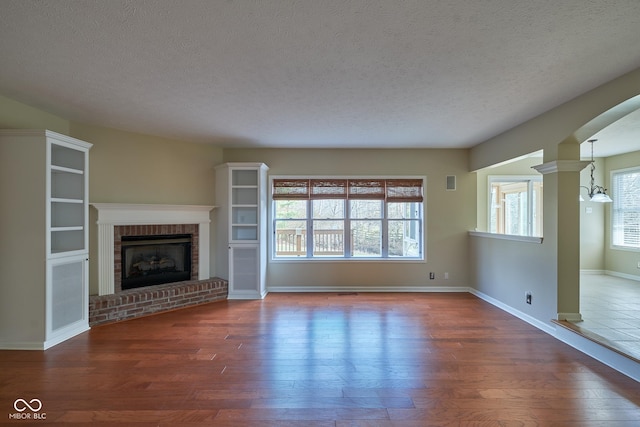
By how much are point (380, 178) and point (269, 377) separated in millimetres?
3877

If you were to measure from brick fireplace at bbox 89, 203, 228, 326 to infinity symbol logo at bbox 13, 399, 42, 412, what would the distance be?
5.34 feet

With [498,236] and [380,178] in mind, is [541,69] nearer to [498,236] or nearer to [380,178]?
[498,236]

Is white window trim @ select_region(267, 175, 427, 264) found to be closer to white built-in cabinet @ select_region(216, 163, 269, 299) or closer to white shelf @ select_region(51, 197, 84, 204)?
white built-in cabinet @ select_region(216, 163, 269, 299)

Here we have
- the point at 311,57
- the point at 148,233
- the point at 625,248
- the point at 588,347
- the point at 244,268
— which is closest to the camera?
the point at 311,57

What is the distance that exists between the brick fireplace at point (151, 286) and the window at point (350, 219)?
4.15 feet

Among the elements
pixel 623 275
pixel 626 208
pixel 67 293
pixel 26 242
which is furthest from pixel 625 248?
pixel 26 242

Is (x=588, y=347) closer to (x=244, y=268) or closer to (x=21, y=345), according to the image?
(x=244, y=268)

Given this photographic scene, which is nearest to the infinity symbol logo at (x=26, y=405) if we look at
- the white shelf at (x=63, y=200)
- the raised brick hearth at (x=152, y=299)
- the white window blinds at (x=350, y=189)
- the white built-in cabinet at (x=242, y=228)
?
→ the raised brick hearth at (x=152, y=299)

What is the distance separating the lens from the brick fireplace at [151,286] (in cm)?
400

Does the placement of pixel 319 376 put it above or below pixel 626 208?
below

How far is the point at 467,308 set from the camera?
4.47 m

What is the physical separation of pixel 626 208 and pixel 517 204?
2039 mm

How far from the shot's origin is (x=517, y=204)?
5.98 meters

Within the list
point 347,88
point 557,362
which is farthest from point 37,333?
point 557,362
